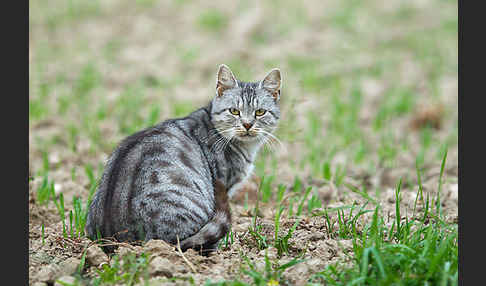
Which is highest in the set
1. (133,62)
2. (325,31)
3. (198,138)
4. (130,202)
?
(325,31)

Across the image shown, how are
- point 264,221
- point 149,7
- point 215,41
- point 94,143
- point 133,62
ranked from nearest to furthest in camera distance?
point 264,221 < point 94,143 < point 133,62 < point 215,41 < point 149,7

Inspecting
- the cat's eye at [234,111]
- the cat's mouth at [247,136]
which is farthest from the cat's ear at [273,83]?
the cat's mouth at [247,136]

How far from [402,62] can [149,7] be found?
5.45 meters

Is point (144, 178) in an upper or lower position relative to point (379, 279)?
upper

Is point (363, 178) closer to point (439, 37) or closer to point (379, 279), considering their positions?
point (379, 279)

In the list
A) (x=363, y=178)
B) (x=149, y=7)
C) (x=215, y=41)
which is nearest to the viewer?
(x=363, y=178)

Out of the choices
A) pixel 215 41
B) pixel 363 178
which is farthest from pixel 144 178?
pixel 215 41

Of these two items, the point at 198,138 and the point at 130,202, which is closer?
the point at 130,202

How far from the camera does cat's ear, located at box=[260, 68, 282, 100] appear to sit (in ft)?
16.1

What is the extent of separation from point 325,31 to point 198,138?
23.2 ft

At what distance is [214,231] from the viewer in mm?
3643

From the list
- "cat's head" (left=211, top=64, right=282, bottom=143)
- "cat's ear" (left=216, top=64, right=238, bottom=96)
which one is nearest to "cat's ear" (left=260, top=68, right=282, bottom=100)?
"cat's head" (left=211, top=64, right=282, bottom=143)

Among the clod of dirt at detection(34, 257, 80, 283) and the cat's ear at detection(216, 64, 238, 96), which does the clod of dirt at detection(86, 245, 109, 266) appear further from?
the cat's ear at detection(216, 64, 238, 96)

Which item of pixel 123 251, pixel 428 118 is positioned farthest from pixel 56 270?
pixel 428 118
